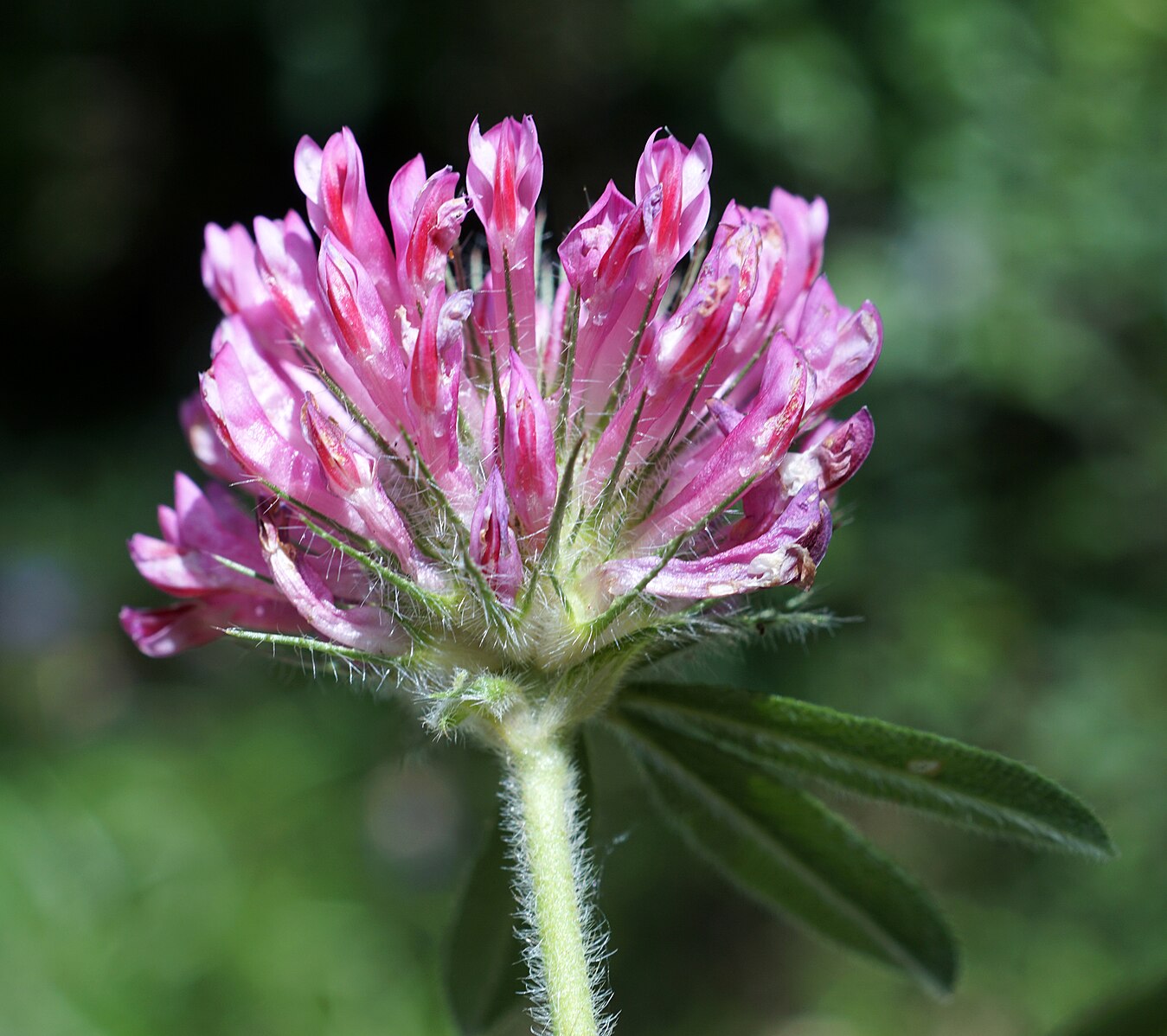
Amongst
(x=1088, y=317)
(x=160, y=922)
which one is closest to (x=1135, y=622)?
(x=1088, y=317)

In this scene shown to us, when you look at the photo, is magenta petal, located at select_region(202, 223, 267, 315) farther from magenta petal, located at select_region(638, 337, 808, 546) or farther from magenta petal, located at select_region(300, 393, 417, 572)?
magenta petal, located at select_region(638, 337, 808, 546)

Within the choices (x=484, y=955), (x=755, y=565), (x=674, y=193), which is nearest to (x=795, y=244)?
(x=674, y=193)

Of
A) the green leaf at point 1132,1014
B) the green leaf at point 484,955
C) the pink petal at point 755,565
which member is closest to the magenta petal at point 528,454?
the pink petal at point 755,565

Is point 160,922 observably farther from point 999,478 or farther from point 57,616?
point 999,478

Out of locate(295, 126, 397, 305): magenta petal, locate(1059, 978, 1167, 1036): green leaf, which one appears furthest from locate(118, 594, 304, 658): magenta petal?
locate(1059, 978, 1167, 1036): green leaf

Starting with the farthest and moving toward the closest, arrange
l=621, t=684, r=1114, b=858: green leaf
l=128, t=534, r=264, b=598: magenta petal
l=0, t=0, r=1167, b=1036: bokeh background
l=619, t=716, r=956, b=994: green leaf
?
1. l=0, t=0, r=1167, b=1036: bokeh background
2. l=619, t=716, r=956, b=994: green leaf
3. l=128, t=534, r=264, b=598: magenta petal
4. l=621, t=684, r=1114, b=858: green leaf

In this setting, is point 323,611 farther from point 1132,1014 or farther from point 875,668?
point 875,668

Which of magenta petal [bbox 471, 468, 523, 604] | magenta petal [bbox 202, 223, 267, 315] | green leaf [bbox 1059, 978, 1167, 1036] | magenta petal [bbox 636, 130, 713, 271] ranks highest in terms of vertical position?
magenta petal [bbox 202, 223, 267, 315]
